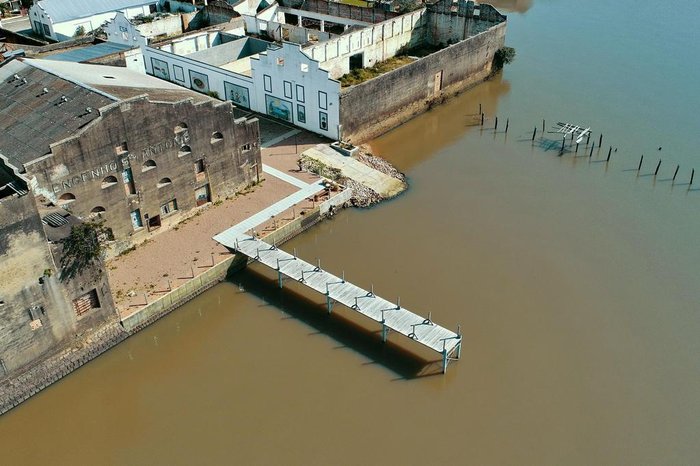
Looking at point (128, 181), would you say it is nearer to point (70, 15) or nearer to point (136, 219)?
point (136, 219)

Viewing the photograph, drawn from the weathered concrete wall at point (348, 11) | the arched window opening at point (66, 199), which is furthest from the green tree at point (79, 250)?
the weathered concrete wall at point (348, 11)

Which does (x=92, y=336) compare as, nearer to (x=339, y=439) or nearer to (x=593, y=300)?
(x=339, y=439)

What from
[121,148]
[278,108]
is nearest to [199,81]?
[278,108]

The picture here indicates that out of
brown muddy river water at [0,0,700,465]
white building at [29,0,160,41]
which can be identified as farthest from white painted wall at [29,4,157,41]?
brown muddy river water at [0,0,700,465]

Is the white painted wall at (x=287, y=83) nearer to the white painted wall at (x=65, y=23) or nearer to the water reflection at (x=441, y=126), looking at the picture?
the water reflection at (x=441, y=126)

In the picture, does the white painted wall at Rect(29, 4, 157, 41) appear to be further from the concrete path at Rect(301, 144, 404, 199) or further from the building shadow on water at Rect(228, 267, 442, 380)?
the building shadow on water at Rect(228, 267, 442, 380)
